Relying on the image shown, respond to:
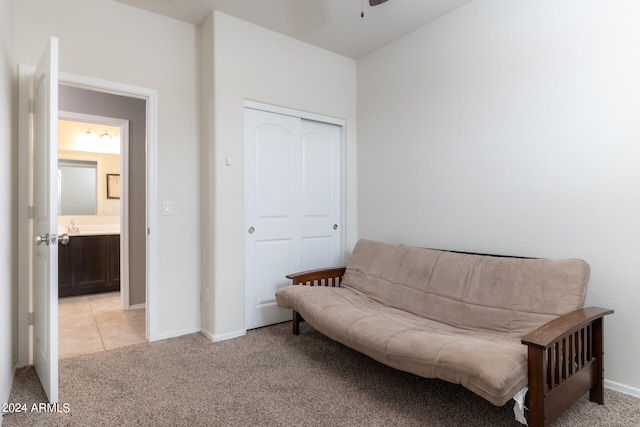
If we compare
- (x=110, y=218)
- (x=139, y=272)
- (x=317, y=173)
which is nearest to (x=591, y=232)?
(x=317, y=173)

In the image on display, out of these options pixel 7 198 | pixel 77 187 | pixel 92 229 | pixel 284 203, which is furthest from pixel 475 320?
pixel 77 187

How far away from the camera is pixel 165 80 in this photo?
2883 millimetres

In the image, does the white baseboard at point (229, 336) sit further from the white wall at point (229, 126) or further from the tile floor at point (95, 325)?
the tile floor at point (95, 325)

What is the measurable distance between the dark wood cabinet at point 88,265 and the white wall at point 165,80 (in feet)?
7.17

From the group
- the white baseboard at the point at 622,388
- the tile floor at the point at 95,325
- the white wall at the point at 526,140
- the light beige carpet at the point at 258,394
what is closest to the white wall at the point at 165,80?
the tile floor at the point at 95,325

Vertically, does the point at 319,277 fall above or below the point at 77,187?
below

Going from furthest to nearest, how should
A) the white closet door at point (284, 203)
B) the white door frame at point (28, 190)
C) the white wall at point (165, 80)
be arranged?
the white closet door at point (284, 203) → the white wall at point (165, 80) → the white door frame at point (28, 190)

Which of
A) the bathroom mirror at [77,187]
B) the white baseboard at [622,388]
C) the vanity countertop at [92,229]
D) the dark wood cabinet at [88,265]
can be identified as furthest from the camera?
the bathroom mirror at [77,187]

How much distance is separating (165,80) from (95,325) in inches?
91.6

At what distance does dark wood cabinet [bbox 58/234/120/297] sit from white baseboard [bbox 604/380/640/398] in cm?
506

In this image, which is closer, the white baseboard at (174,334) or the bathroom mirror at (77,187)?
the white baseboard at (174,334)

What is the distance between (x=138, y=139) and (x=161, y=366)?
2.59 meters

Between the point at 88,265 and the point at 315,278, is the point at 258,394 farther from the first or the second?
the point at 88,265

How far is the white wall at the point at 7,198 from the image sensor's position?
178 centimetres
